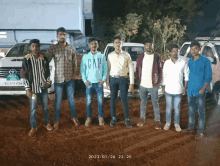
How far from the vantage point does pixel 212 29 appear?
1950 centimetres

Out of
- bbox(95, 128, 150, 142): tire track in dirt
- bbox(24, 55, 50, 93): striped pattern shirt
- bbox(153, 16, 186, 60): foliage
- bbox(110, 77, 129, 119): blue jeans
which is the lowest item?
bbox(95, 128, 150, 142): tire track in dirt

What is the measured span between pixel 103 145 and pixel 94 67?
61.5 inches

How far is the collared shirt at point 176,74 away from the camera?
12.9 ft

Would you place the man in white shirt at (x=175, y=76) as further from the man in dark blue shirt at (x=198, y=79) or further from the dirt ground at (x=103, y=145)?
the dirt ground at (x=103, y=145)

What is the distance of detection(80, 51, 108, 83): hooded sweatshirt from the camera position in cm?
421

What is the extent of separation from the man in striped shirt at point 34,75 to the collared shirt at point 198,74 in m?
2.75

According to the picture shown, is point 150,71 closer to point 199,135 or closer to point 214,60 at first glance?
point 199,135

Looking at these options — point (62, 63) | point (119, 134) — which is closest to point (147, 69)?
point (119, 134)

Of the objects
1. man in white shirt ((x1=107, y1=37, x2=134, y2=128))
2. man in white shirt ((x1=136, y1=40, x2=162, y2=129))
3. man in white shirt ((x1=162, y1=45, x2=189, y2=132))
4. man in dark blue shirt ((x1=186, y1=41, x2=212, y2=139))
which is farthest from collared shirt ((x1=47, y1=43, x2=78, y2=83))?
man in dark blue shirt ((x1=186, y1=41, x2=212, y2=139))

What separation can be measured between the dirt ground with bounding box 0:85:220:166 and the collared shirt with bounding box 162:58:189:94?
2.90 feet

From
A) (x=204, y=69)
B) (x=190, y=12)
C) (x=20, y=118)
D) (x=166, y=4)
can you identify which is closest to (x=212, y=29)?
(x=190, y=12)

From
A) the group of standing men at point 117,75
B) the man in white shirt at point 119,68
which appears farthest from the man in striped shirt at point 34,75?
the man in white shirt at point 119,68

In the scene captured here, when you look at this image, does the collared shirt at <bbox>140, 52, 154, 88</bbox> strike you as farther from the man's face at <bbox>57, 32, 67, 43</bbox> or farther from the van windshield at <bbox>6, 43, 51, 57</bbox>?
the van windshield at <bbox>6, 43, 51, 57</bbox>

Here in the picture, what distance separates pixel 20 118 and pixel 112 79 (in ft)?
8.30
